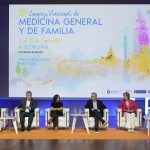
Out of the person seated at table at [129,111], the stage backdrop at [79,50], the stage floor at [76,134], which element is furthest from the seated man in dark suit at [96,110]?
the stage backdrop at [79,50]

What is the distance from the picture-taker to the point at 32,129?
10766 mm

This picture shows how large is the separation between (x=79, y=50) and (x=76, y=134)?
10.3ft

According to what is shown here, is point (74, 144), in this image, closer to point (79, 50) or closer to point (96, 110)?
point (96, 110)

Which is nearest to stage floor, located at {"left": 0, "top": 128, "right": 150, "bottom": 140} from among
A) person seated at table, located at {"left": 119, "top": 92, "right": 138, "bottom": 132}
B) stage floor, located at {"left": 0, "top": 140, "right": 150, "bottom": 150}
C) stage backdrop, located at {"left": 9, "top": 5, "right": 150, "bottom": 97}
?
person seated at table, located at {"left": 119, "top": 92, "right": 138, "bottom": 132}

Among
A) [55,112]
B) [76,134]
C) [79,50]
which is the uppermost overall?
[79,50]

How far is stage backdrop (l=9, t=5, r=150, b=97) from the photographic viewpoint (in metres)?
12.2

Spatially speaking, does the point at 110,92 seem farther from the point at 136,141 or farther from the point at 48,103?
the point at 136,141

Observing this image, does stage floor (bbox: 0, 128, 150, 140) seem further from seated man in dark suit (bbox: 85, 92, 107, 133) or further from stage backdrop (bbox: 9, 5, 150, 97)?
stage backdrop (bbox: 9, 5, 150, 97)

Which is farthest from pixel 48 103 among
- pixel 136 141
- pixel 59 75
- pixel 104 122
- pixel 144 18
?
pixel 136 141

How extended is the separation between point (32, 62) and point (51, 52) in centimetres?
60

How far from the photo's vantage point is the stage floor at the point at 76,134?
943 cm

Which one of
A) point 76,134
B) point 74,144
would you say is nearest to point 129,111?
point 76,134

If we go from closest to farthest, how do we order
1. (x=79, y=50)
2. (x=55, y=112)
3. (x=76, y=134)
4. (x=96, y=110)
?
(x=76, y=134), (x=96, y=110), (x=55, y=112), (x=79, y=50)

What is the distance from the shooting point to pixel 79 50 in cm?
1232
